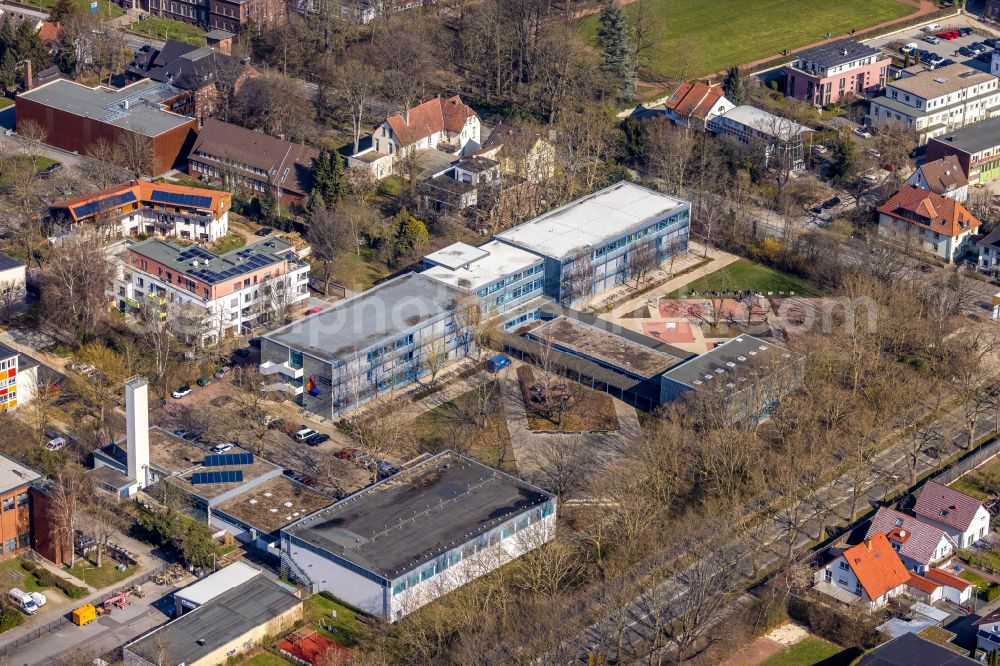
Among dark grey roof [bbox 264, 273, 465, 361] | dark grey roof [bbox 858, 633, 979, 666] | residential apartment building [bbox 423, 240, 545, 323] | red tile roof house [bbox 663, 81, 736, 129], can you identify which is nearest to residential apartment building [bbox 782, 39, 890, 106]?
red tile roof house [bbox 663, 81, 736, 129]

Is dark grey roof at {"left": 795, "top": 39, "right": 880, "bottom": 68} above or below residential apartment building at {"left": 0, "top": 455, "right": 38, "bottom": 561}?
above

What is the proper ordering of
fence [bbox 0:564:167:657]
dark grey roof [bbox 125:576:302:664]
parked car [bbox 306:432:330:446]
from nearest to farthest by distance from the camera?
dark grey roof [bbox 125:576:302:664] < fence [bbox 0:564:167:657] < parked car [bbox 306:432:330:446]

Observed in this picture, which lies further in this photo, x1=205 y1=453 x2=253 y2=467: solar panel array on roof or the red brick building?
the red brick building

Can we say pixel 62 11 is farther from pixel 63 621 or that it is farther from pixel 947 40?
pixel 63 621

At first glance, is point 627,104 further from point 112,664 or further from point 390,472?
point 112,664

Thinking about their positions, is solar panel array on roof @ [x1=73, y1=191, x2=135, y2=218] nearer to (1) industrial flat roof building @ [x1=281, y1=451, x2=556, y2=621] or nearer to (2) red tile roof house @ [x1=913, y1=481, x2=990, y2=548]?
(1) industrial flat roof building @ [x1=281, y1=451, x2=556, y2=621]

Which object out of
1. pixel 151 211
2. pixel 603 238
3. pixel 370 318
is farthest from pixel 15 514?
pixel 603 238
